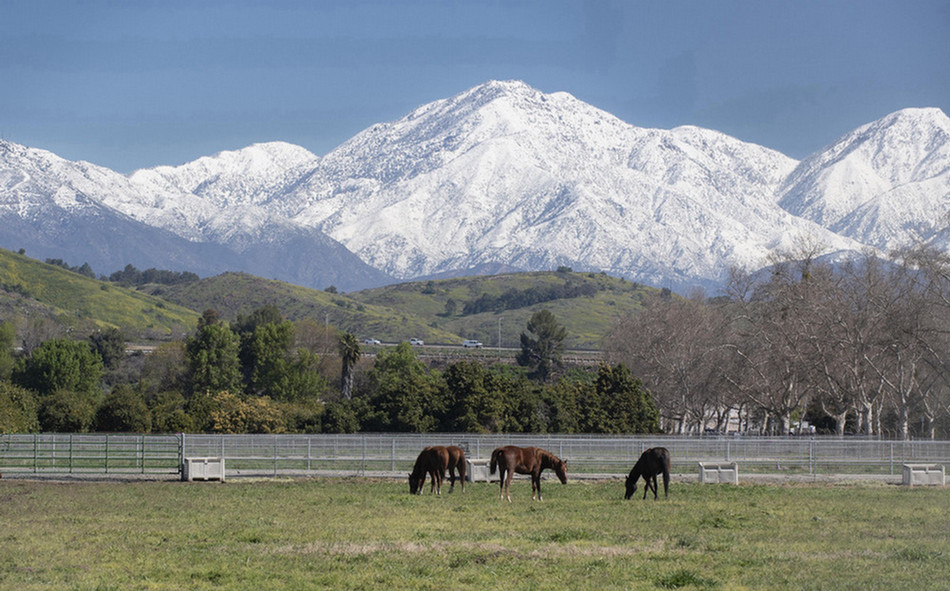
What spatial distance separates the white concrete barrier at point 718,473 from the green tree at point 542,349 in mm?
104900

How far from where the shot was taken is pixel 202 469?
42.2 meters

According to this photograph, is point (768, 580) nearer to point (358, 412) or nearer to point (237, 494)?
point (237, 494)

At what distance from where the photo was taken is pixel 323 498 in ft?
109

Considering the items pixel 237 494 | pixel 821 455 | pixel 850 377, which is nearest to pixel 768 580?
pixel 237 494

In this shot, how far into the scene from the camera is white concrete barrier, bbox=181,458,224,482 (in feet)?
138

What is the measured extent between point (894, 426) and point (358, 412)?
62810 mm

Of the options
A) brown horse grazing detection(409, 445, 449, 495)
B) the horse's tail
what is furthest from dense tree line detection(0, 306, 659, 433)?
the horse's tail

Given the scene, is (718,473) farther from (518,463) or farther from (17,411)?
(17,411)

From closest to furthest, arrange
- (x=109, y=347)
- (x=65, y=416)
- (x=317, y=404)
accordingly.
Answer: (x=65, y=416) → (x=317, y=404) → (x=109, y=347)

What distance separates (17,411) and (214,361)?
35417 millimetres

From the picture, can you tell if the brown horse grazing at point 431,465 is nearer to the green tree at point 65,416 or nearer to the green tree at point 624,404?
the green tree at point 624,404

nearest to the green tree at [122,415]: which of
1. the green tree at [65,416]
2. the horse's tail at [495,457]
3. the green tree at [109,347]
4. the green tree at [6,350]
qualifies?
the green tree at [65,416]

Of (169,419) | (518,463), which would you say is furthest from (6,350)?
(518,463)

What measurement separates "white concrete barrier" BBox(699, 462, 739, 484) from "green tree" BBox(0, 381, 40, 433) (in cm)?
4755
